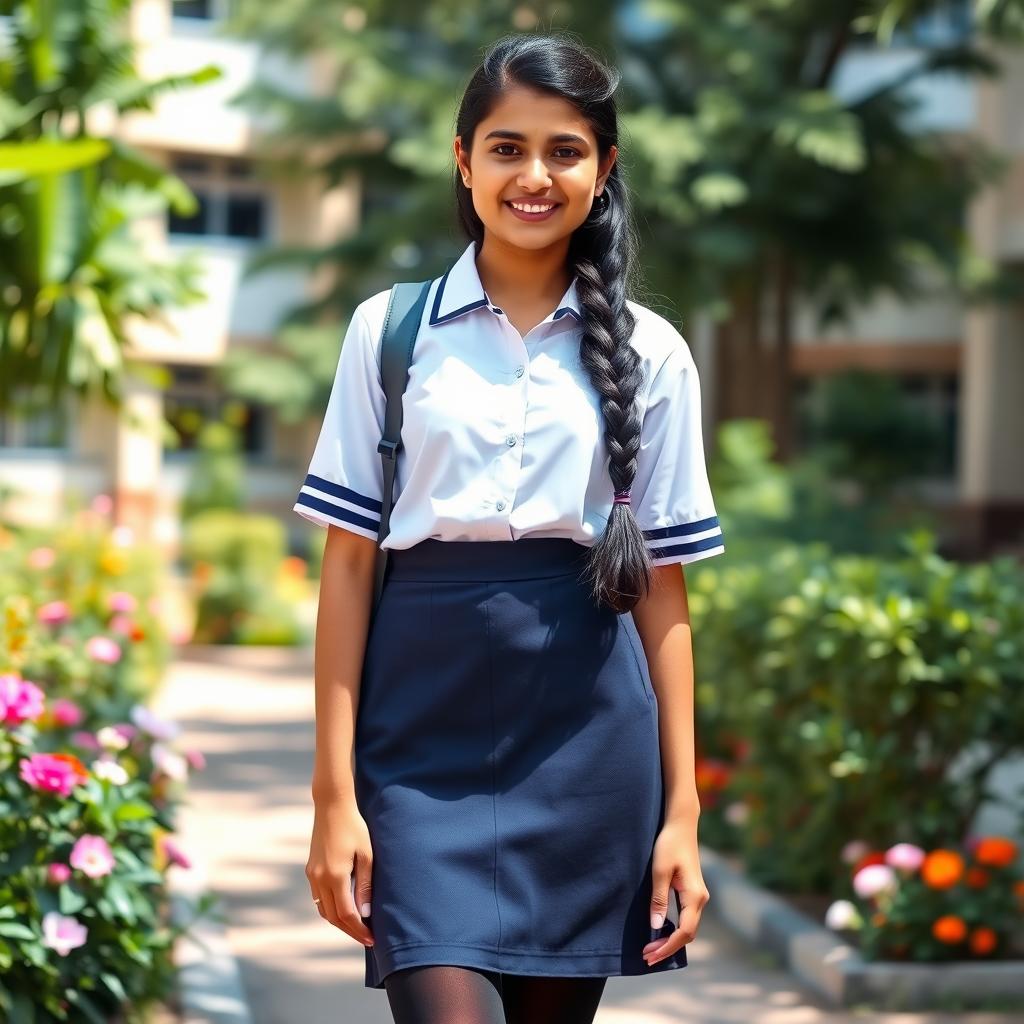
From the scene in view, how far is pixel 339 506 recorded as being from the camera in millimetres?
2506

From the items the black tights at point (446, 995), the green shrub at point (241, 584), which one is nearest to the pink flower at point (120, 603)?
the black tights at point (446, 995)

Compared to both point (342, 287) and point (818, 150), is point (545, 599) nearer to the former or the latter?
point (818, 150)

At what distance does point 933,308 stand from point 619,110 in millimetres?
23429

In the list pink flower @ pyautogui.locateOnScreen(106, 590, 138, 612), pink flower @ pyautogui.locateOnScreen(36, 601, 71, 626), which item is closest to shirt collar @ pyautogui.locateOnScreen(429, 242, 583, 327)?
pink flower @ pyautogui.locateOnScreen(36, 601, 71, 626)

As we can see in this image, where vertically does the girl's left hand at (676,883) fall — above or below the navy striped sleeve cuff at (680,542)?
below

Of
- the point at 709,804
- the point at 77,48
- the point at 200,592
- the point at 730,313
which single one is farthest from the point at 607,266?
the point at 200,592

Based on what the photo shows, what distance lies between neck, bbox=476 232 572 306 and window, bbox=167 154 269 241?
81.7ft

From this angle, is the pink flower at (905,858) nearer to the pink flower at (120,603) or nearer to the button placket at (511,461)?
the button placket at (511,461)

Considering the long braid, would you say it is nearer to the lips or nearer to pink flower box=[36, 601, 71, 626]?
the lips

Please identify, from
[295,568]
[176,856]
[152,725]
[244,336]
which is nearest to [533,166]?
[176,856]

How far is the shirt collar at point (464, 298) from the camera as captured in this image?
101 inches

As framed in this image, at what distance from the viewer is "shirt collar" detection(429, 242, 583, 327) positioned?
257cm

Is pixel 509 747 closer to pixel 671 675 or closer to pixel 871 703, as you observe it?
pixel 671 675

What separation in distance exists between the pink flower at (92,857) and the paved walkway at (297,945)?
108cm
